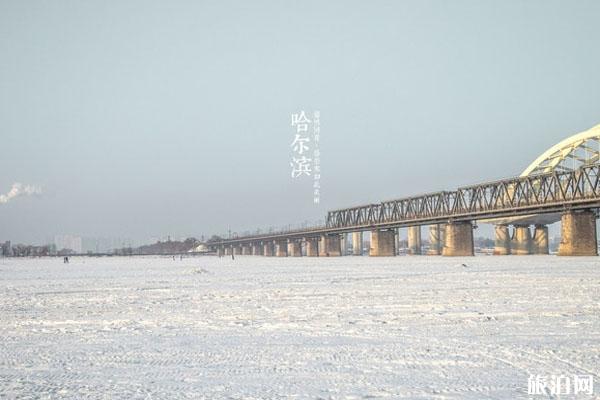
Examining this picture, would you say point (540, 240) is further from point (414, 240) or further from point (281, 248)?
point (281, 248)

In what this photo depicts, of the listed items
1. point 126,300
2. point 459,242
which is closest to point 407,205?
point 459,242

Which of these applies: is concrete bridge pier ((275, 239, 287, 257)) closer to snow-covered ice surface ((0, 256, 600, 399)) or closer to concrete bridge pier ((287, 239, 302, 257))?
concrete bridge pier ((287, 239, 302, 257))

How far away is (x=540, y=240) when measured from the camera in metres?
117

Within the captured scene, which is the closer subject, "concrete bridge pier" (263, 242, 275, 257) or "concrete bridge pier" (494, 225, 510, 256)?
"concrete bridge pier" (494, 225, 510, 256)

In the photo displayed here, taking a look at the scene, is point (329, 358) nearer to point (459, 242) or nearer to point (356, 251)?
point (459, 242)

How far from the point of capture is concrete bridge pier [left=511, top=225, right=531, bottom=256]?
11712cm

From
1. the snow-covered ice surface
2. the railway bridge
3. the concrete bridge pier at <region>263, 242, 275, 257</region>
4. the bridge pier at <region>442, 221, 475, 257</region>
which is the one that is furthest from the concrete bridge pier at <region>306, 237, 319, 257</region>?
the snow-covered ice surface

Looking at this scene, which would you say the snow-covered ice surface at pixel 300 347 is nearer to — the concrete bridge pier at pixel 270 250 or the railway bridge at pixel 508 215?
the railway bridge at pixel 508 215

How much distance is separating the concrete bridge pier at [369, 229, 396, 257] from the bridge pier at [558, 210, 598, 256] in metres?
45.0

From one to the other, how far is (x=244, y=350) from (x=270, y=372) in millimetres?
1939

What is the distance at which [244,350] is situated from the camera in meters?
10.3

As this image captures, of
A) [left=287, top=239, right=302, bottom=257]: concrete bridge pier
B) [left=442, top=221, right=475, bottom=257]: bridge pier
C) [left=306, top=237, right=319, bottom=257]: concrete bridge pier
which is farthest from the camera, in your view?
[left=287, top=239, right=302, bottom=257]: concrete bridge pier

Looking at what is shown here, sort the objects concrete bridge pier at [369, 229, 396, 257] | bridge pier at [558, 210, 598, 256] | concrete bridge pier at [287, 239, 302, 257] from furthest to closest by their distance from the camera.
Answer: concrete bridge pier at [287, 239, 302, 257]
concrete bridge pier at [369, 229, 396, 257]
bridge pier at [558, 210, 598, 256]

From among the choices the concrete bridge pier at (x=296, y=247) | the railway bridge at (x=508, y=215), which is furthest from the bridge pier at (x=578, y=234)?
the concrete bridge pier at (x=296, y=247)
